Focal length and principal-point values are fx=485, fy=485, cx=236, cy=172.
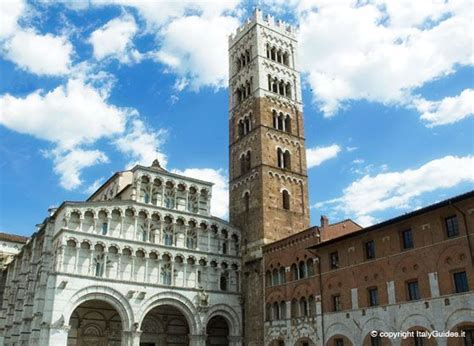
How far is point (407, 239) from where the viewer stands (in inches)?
1186

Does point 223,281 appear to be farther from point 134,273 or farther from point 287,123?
point 287,123

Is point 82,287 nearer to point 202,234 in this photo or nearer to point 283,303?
point 202,234

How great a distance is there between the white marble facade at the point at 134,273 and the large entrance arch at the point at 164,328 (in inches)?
3.4

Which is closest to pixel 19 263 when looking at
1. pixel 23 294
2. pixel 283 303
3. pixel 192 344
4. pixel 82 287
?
pixel 23 294

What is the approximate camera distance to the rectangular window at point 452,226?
1073 inches

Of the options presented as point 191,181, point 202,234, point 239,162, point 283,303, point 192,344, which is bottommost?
point 192,344

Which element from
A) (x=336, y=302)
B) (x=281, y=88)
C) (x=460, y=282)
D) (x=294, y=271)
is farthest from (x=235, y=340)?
(x=281, y=88)

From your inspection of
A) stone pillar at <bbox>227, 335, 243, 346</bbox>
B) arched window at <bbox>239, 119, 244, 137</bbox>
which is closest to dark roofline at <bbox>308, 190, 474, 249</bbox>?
stone pillar at <bbox>227, 335, 243, 346</bbox>

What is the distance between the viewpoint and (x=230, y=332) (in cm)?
4225

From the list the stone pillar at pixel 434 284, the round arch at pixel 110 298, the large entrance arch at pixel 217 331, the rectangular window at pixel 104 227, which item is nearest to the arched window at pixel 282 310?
the large entrance arch at pixel 217 331

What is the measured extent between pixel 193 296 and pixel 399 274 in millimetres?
18021

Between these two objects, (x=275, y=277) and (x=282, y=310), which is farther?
(x=275, y=277)

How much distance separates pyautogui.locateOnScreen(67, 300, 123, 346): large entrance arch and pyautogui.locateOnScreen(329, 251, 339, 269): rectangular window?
1871cm

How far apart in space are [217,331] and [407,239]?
853 inches
